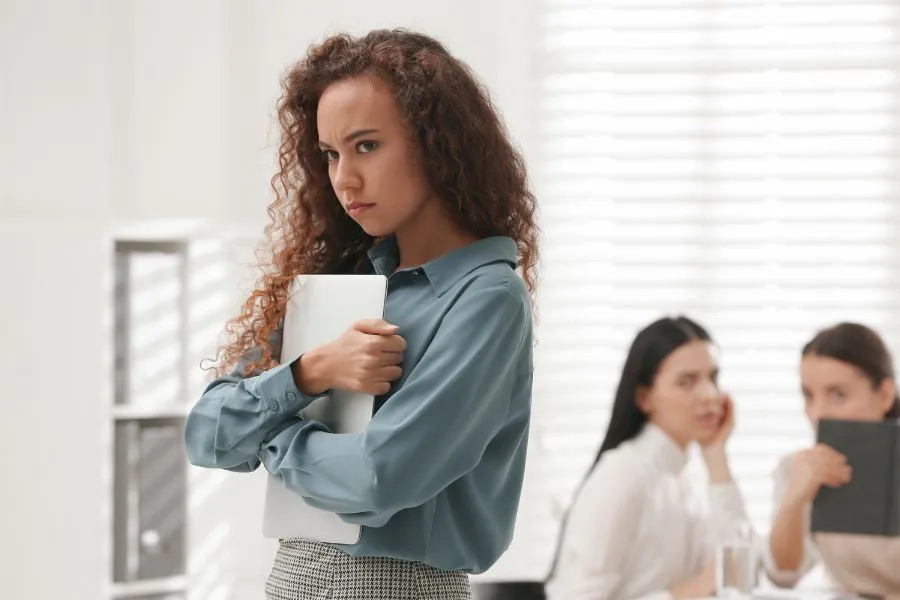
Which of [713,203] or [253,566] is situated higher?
[713,203]

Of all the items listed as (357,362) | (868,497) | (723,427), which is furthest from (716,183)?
(357,362)

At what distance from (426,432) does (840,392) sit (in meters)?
2.62

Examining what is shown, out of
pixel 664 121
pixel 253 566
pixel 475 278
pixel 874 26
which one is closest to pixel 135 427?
pixel 253 566

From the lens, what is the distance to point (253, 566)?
348cm

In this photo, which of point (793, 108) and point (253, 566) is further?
point (793, 108)

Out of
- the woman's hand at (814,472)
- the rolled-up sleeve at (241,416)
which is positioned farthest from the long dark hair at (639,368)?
the rolled-up sleeve at (241,416)

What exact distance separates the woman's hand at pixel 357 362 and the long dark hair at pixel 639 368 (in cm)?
211

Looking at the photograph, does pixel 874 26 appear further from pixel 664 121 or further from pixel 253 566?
pixel 253 566

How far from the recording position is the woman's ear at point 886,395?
3553 millimetres

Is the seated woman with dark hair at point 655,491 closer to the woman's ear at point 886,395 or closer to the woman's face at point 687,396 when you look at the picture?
the woman's face at point 687,396

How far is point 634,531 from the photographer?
3.37m

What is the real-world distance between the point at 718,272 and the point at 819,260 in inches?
13.3

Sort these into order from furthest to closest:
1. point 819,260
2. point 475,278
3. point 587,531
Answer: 1. point 819,260
2. point 587,531
3. point 475,278

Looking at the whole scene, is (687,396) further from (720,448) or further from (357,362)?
(357,362)
